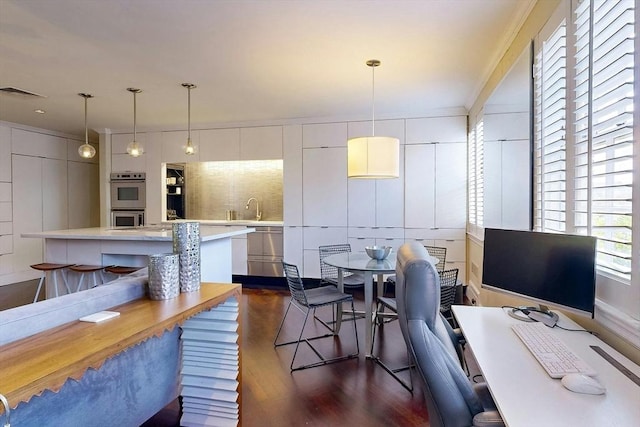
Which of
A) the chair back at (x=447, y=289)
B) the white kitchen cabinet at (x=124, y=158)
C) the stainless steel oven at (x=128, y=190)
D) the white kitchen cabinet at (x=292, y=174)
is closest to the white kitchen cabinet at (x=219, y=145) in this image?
the white kitchen cabinet at (x=292, y=174)

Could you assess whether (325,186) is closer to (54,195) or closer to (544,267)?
(544,267)

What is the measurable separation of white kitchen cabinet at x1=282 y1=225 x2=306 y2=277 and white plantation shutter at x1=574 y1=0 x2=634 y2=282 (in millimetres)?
4328

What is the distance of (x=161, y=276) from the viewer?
5.90 feet

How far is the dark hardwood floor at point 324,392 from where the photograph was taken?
2.35m

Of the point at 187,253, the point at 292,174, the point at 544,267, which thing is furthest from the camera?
the point at 292,174

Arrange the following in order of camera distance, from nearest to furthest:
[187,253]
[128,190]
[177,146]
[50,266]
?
1. [187,253]
2. [50,266]
3. [177,146]
4. [128,190]

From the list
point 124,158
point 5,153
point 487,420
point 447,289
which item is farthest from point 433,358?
point 5,153

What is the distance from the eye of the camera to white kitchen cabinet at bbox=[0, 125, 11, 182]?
239 inches

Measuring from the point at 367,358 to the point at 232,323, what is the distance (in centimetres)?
156

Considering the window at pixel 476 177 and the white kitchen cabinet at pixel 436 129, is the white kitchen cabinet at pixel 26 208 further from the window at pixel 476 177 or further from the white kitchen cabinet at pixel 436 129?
the window at pixel 476 177

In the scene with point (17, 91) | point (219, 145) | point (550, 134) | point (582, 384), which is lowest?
point (582, 384)

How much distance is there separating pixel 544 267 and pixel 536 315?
26 centimetres

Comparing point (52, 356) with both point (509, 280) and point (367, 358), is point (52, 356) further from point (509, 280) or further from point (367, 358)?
point (367, 358)

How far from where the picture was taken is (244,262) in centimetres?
610
